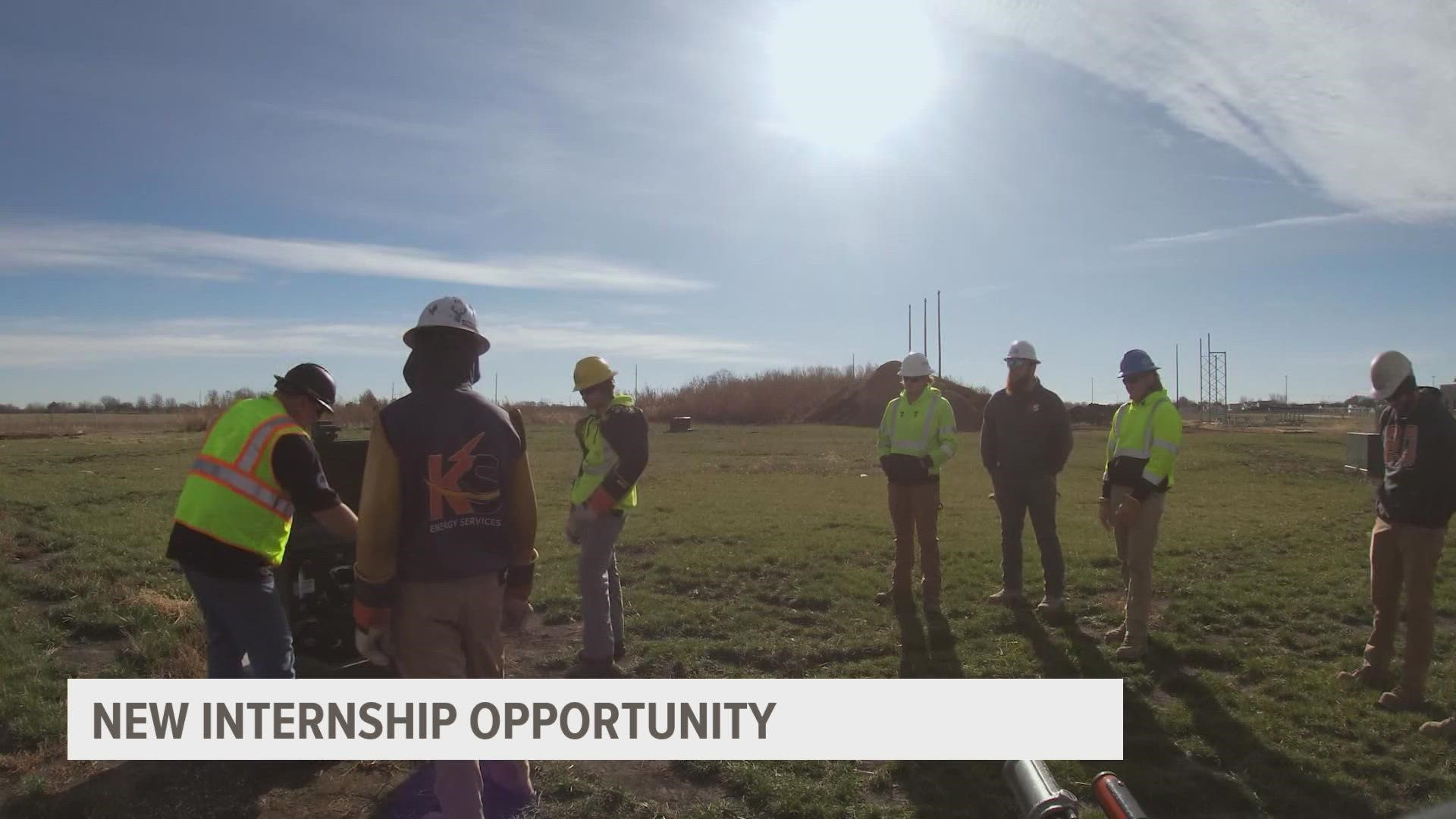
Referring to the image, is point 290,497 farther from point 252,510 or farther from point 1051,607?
point 1051,607

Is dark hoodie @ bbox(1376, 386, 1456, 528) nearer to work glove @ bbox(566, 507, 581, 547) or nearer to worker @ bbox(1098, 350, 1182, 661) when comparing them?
worker @ bbox(1098, 350, 1182, 661)

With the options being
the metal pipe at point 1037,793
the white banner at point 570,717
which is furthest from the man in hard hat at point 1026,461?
the metal pipe at point 1037,793

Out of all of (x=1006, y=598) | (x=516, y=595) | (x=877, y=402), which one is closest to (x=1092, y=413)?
(x=877, y=402)

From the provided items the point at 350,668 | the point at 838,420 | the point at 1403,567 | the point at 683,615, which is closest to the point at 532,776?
the point at 350,668

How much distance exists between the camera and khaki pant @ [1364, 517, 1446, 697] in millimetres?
5273

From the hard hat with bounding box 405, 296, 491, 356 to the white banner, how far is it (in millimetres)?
1392

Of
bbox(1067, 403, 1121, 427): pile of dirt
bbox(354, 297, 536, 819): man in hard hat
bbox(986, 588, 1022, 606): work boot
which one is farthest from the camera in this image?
bbox(1067, 403, 1121, 427): pile of dirt

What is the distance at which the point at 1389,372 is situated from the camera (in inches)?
214

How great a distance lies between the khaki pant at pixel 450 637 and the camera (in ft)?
11.0

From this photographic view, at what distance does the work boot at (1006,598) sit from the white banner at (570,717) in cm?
215

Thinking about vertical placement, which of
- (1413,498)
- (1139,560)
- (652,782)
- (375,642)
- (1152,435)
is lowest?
(652,782)

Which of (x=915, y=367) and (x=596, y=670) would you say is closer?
(x=596, y=670)

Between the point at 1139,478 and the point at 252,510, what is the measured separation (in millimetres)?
5765

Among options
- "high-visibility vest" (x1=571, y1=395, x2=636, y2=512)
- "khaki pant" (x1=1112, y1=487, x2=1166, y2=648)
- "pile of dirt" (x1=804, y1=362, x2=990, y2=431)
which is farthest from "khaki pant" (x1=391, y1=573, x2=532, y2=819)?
"pile of dirt" (x1=804, y1=362, x2=990, y2=431)
